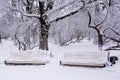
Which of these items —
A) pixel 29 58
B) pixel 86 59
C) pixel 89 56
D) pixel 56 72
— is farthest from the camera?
pixel 29 58

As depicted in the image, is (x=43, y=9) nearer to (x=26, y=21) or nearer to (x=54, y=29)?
(x=26, y=21)

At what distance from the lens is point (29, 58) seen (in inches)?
508

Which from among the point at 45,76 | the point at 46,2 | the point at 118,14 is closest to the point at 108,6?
the point at 118,14

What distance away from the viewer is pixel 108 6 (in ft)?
57.1

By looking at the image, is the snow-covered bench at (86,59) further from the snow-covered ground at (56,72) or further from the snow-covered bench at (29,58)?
the snow-covered bench at (29,58)

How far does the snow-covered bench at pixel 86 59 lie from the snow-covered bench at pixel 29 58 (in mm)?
1056

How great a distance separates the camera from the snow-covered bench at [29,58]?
Answer: 498 inches

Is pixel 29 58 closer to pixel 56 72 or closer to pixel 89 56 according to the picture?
pixel 56 72

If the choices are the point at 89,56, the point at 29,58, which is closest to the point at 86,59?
the point at 89,56

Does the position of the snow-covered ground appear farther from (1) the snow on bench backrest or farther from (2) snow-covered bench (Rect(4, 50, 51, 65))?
(1) the snow on bench backrest

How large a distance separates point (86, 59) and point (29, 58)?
2.92 metres

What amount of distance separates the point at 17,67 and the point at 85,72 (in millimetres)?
3380

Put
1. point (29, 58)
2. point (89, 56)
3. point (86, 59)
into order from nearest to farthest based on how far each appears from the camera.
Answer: point (86, 59)
point (89, 56)
point (29, 58)

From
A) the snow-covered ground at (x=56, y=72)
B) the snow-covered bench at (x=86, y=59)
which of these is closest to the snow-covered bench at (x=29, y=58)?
the snow-covered ground at (x=56, y=72)
